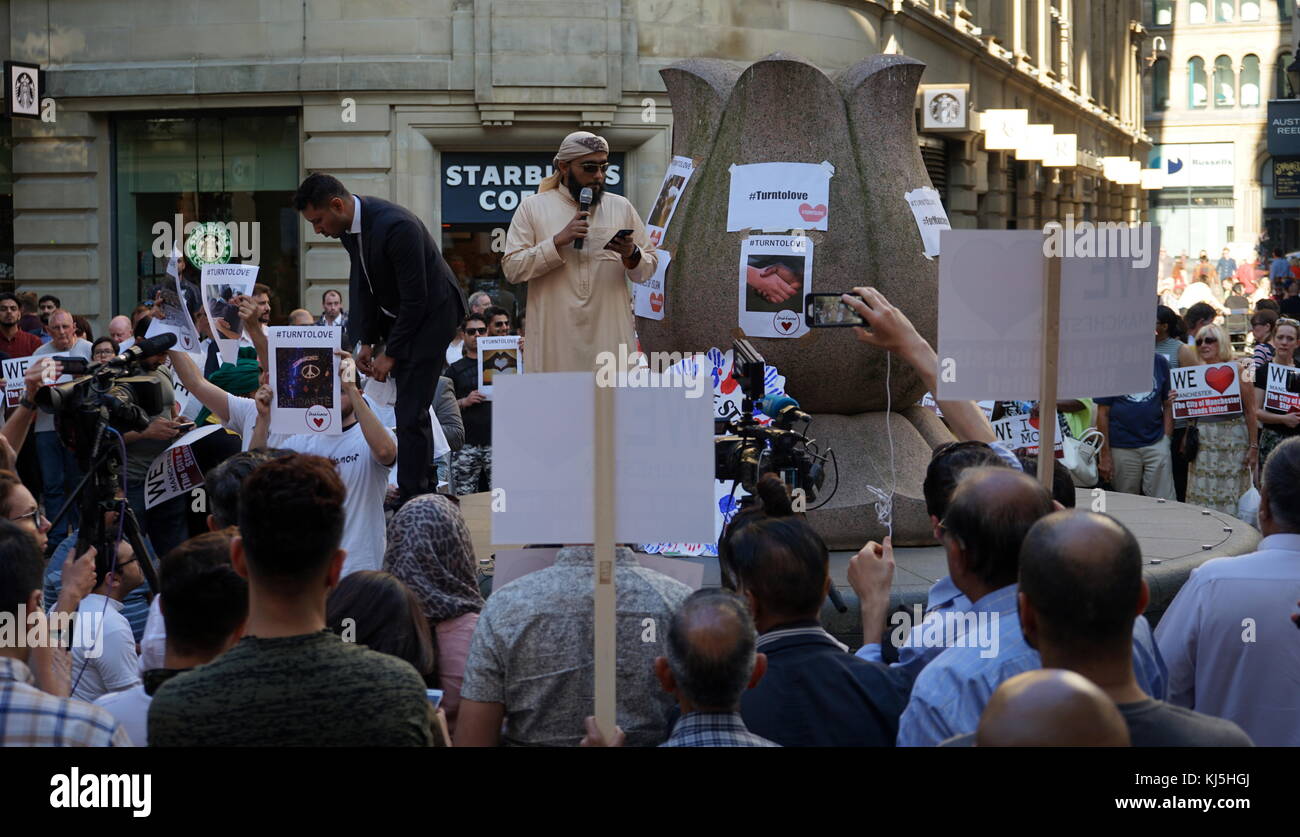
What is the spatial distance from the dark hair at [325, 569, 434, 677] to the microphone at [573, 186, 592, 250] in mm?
3135

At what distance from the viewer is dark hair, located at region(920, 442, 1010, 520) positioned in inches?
176

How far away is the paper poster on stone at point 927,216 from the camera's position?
8086 millimetres

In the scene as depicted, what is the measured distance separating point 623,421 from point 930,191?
16.1 feet

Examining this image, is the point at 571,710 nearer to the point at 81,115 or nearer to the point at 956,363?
the point at 956,363

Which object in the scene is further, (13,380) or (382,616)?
(13,380)

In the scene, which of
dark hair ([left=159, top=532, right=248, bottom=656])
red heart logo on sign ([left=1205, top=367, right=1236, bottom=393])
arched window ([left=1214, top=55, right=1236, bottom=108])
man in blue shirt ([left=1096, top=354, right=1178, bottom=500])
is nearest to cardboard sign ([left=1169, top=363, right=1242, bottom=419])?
red heart logo on sign ([left=1205, top=367, right=1236, bottom=393])

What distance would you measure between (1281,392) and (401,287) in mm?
6097

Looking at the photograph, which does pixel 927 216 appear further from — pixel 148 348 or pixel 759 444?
pixel 148 348

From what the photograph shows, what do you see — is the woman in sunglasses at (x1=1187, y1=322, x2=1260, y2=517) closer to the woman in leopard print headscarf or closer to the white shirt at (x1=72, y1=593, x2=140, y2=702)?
the woman in leopard print headscarf

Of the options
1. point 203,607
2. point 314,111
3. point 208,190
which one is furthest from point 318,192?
point 208,190

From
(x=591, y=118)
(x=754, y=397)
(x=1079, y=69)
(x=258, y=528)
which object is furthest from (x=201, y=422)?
(x=1079, y=69)

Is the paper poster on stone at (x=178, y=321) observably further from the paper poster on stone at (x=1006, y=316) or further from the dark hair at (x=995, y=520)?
the dark hair at (x=995, y=520)

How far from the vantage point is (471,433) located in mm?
11195

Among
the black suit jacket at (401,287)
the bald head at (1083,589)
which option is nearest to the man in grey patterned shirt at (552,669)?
the bald head at (1083,589)
